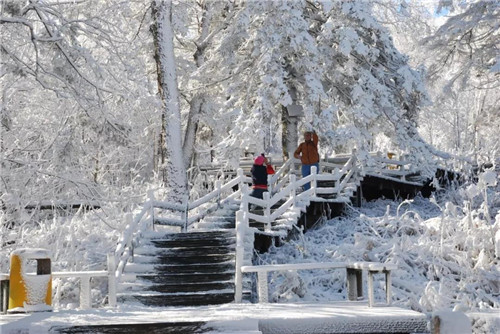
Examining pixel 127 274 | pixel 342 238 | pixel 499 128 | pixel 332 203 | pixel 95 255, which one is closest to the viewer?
pixel 127 274

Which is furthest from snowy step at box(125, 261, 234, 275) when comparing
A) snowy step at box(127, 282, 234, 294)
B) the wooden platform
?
the wooden platform

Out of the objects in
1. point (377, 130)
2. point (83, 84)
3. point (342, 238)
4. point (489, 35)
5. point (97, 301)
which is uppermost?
point (489, 35)

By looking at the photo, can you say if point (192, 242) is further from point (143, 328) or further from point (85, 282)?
point (143, 328)

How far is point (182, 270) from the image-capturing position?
13859 millimetres

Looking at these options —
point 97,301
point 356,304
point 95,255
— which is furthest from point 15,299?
point 95,255

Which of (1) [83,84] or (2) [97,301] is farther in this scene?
(2) [97,301]

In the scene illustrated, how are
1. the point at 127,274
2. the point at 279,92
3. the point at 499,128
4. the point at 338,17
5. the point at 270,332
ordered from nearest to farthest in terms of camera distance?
the point at 270,332
the point at 127,274
the point at 279,92
the point at 338,17
the point at 499,128

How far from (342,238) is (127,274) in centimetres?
618

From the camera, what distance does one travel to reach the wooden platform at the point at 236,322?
7.00 m

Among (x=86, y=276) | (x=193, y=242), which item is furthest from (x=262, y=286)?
(x=193, y=242)

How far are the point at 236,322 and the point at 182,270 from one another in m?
6.99

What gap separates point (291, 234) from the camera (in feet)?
57.6

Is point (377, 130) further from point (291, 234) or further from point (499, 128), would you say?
point (291, 234)

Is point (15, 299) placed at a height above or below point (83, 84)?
below
